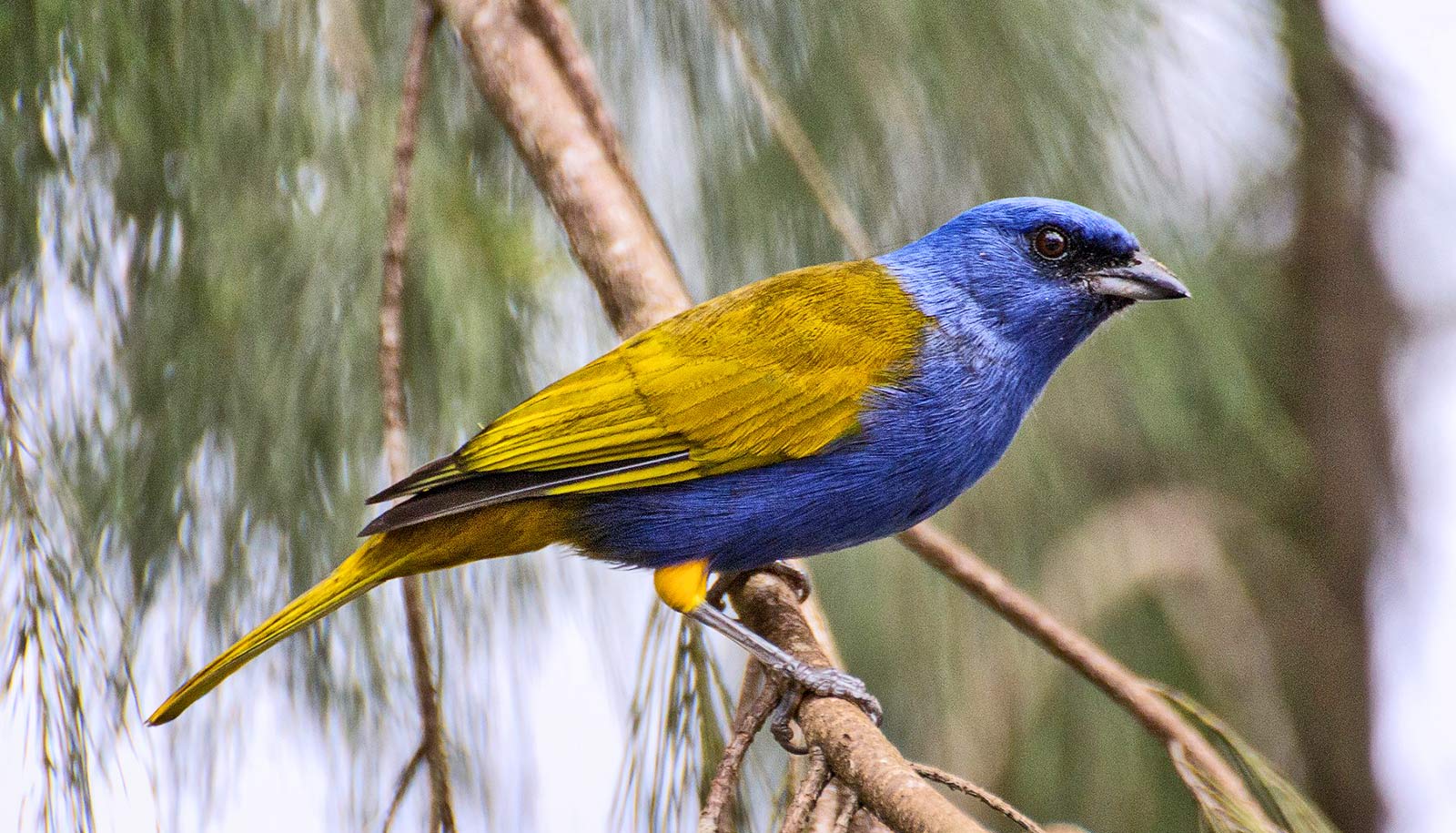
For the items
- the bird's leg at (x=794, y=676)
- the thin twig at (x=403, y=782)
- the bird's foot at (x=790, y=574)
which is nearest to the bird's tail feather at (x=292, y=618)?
the thin twig at (x=403, y=782)

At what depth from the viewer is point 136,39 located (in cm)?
264

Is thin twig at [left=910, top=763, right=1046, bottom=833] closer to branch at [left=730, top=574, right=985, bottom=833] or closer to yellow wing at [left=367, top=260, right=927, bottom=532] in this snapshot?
branch at [left=730, top=574, right=985, bottom=833]

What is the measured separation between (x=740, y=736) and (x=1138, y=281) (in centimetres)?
122

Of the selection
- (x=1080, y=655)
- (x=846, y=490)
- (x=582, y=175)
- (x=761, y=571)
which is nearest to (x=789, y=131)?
(x=582, y=175)

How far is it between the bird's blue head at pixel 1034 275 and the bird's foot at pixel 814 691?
Result: 0.79m

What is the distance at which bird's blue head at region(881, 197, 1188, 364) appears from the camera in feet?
9.49

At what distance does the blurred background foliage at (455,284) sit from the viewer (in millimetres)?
2533

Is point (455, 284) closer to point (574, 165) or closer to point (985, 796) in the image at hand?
point (574, 165)

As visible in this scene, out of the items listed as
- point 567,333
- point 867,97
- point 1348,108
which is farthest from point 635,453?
point 1348,108

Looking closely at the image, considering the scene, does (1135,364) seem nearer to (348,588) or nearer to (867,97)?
(867,97)

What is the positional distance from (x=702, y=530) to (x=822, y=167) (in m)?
0.90

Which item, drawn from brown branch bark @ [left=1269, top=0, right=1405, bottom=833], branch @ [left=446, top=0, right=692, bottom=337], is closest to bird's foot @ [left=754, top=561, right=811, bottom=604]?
branch @ [left=446, top=0, right=692, bottom=337]

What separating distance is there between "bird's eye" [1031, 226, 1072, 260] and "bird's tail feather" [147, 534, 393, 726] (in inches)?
55.6

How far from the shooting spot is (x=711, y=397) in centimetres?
281
